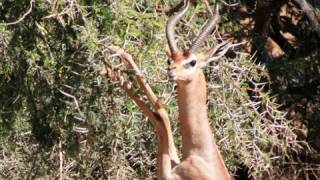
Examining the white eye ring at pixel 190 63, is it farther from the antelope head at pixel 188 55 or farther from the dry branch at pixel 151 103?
the dry branch at pixel 151 103

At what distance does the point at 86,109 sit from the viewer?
17.1 ft

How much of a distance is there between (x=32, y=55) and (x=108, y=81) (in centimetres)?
50

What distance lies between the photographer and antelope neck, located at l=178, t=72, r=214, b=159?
532 centimetres

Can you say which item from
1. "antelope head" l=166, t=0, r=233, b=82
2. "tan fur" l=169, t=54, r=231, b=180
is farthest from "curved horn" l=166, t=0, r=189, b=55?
"tan fur" l=169, t=54, r=231, b=180

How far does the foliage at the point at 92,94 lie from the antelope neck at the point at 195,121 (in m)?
0.13

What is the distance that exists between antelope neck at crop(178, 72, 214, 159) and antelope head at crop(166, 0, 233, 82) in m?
0.10

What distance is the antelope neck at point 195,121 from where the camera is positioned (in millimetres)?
5320

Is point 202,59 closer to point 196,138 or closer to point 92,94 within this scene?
point 196,138

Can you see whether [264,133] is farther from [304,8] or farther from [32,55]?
[304,8]

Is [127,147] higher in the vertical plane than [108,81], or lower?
lower

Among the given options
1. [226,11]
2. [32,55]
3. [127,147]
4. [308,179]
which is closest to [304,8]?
[226,11]

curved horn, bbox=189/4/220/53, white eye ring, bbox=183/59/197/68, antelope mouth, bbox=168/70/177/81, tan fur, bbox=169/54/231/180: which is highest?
curved horn, bbox=189/4/220/53

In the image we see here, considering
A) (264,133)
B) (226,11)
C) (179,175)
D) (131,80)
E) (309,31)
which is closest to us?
(131,80)

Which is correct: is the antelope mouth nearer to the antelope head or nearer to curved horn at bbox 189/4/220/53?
the antelope head
